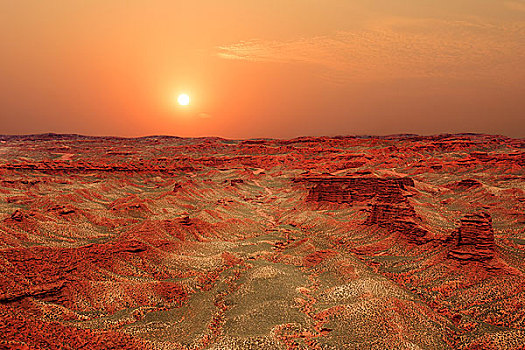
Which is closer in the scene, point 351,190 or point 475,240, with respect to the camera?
point 475,240

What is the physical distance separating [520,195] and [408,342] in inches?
2243

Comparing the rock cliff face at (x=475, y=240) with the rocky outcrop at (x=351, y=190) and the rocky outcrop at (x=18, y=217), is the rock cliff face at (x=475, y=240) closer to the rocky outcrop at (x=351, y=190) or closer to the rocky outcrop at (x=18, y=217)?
the rocky outcrop at (x=351, y=190)

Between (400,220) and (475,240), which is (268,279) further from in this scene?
(400,220)

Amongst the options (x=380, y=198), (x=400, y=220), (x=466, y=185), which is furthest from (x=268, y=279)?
(x=466, y=185)

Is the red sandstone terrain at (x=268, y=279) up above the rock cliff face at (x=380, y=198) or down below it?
below

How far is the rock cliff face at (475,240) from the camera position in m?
24.5

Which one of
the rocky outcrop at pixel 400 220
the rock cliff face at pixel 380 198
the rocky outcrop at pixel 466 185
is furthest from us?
the rocky outcrop at pixel 466 185

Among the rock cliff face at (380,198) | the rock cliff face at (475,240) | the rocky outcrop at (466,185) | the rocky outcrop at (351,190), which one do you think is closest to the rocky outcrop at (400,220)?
the rock cliff face at (380,198)

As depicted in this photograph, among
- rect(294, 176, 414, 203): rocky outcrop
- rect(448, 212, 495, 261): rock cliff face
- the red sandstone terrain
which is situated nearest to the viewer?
the red sandstone terrain

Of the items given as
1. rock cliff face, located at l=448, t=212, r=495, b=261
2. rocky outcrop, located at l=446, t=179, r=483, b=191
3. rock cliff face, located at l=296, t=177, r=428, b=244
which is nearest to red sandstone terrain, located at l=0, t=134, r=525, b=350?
rock cliff face, located at l=448, t=212, r=495, b=261

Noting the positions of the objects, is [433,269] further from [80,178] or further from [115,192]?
[80,178]

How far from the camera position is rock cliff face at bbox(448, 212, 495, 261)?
24.5 metres

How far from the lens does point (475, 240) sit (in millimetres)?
25062

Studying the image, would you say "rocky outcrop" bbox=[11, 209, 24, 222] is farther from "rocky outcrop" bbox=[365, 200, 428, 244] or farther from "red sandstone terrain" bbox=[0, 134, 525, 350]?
"rocky outcrop" bbox=[365, 200, 428, 244]
